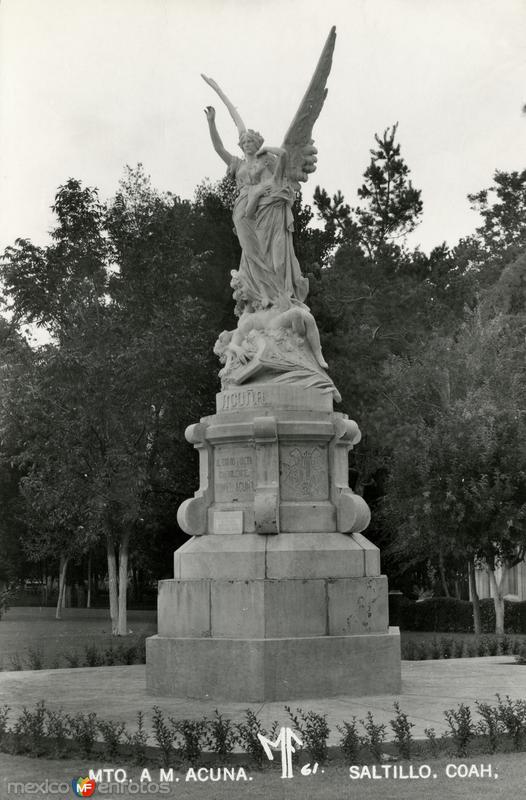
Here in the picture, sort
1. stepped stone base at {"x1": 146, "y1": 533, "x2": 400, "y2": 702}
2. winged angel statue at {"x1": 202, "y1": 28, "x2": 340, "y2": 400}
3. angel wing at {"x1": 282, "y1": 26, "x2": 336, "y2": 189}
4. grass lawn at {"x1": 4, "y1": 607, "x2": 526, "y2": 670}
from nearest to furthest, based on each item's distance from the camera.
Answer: stepped stone base at {"x1": 146, "y1": 533, "x2": 400, "y2": 702} < winged angel statue at {"x1": 202, "y1": 28, "x2": 340, "y2": 400} < angel wing at {"x1": 282, "y1": 26, "x2": 336, "y2": 189} < grass lawn at {"x1": 4, "y1": 607, "x2": 526, "y2": 670}

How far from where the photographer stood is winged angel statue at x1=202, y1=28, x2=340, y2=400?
12.1 metres

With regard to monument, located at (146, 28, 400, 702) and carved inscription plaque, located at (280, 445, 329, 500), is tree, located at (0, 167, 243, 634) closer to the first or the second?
monument, located at (146, 28, 400, 702)

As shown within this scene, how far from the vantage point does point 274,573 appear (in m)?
10.8

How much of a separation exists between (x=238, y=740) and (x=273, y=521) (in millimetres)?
3696

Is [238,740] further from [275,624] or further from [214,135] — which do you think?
[214,135]

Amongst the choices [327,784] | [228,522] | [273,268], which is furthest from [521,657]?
[327,784]

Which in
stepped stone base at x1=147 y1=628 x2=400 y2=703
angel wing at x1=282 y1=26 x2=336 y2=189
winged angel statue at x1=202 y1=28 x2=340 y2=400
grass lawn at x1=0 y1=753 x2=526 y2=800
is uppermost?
angel wing at x1=282 y1=26 x2=336 y2=189

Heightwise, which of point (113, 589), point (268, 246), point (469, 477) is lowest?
point (113, 589)

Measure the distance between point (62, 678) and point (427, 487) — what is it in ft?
43.6

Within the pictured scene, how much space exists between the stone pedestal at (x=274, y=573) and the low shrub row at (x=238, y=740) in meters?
1.85

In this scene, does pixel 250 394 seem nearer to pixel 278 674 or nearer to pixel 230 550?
pixel 230 550

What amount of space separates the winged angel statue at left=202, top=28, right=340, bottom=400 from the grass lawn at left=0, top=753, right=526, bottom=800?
546 cm

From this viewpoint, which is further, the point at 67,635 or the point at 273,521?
the point at 67,635

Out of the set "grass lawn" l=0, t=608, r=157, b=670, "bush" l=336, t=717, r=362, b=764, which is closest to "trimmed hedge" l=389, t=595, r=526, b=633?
"grass lawn" l=0, t=608, r=157, b=670
